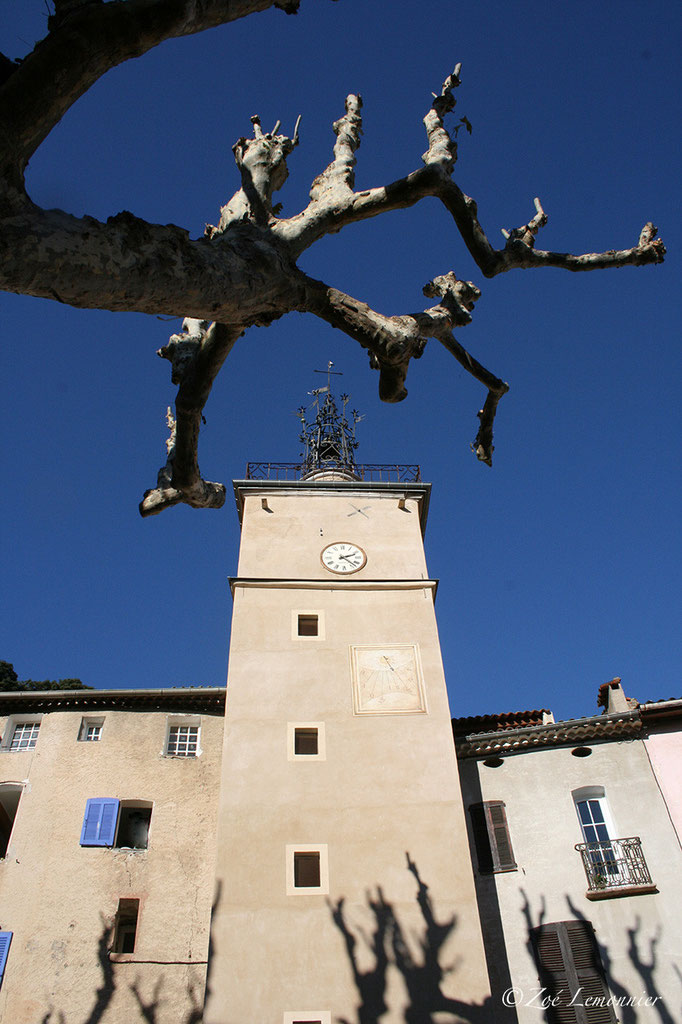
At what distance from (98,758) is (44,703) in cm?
234

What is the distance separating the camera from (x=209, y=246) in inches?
233

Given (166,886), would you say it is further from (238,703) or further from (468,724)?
(468,724)

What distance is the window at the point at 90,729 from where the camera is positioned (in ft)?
70.7

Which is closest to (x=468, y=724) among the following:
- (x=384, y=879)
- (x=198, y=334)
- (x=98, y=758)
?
(x=384, y=879)

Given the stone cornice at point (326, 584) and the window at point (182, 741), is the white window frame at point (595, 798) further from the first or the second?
the window at point (182, 741)

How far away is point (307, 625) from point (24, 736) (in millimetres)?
8289

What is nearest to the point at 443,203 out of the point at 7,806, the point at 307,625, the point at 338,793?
the point at 338,793

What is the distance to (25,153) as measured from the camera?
4738mm

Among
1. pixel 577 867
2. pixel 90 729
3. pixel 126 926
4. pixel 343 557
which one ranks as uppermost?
pixel 343 557

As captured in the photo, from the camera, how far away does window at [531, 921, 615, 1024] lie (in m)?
16.2

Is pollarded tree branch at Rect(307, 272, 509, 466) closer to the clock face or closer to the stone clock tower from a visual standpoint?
the stone clock tower

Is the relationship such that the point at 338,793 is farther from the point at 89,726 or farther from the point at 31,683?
the point at 31,683

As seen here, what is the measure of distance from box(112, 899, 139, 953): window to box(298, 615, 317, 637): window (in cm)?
794

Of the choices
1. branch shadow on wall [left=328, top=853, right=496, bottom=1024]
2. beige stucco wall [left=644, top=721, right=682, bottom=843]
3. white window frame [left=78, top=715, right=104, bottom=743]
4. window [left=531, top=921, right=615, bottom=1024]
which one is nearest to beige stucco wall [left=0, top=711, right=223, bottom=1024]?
white window frame [left=78, top=715, right=104, bottom=743]
